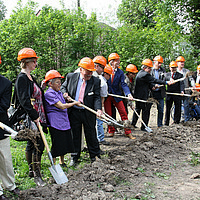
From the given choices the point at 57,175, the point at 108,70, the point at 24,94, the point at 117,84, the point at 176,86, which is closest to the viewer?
the point at 24,94

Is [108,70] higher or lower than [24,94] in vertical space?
higher

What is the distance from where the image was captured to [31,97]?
3584mm

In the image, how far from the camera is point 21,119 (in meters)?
3.49

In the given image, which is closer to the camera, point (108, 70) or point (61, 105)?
point (61, 105)

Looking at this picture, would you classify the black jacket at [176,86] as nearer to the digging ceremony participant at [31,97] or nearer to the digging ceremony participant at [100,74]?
the digging ceremony participant at [100,74]

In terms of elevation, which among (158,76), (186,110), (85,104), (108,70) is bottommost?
(186,110)

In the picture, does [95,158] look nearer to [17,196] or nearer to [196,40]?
[17,196]

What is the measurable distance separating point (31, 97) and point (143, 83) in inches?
155

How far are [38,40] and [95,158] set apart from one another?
339 inches

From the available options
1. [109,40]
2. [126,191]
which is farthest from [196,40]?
[126,191]

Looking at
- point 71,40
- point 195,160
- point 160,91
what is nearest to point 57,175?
point 195,160

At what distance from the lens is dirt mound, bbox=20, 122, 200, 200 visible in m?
2.99

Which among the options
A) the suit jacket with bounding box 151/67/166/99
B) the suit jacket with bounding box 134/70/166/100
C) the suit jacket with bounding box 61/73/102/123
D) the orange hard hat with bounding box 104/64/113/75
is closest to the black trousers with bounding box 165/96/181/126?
the suit jacket with bounding box 151/67/166/99

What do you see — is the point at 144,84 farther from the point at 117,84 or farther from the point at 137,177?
the point at 137,177
